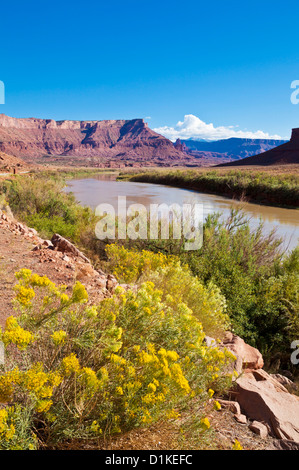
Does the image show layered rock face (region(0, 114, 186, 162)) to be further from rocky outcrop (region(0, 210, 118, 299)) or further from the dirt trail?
the dirt trail

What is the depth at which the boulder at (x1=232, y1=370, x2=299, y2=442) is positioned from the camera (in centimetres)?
229

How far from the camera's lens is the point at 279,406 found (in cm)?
253

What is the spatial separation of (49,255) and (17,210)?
610cm

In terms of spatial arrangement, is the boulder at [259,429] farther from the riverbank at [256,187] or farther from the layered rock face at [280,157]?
the layered rock face at [280,157]

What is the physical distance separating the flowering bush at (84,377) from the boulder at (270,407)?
0.72 meters

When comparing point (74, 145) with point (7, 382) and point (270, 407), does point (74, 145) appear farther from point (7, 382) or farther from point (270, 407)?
point (7, 382)

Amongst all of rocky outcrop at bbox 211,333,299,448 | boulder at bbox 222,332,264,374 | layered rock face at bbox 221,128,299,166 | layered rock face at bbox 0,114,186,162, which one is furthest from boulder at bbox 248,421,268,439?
layered rock face at bbox 0,114,186,162

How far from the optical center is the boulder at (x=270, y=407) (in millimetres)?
2287

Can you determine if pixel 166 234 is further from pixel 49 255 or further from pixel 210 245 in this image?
pixel 49 255

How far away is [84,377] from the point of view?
4.99 feet

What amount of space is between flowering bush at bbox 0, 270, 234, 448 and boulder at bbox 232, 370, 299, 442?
0.72m

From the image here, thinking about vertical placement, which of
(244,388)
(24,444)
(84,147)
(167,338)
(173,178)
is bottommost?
(244,388)

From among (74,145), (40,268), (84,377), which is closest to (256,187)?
(40,268)

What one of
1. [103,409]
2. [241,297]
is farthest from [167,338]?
[241,297]
